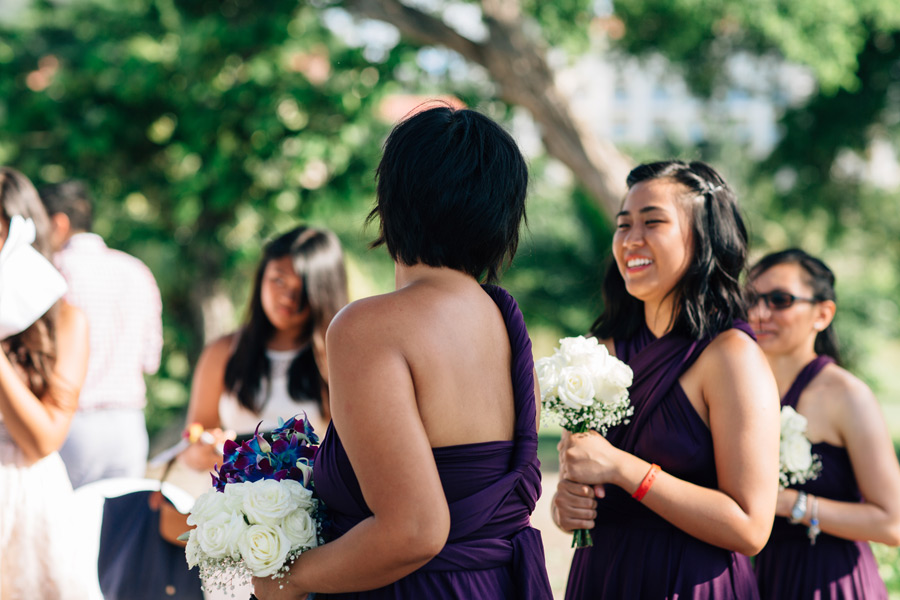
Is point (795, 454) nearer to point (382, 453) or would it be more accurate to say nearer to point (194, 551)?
point (382, 453)

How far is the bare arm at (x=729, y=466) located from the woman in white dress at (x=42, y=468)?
2.16m

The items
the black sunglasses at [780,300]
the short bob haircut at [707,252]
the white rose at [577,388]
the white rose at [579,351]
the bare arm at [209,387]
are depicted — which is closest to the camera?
the white rose at [577,388]

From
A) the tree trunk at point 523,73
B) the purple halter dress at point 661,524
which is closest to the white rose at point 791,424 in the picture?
the purple halter dress at point 661,524

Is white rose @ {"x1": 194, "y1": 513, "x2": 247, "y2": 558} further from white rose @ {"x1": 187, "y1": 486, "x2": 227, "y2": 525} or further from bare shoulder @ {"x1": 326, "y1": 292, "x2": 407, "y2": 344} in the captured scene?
bare shoulder @ {"x1": 326, "y1": 292, "x2": 407, "y2": 344}

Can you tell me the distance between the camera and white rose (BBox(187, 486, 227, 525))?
1985 mm

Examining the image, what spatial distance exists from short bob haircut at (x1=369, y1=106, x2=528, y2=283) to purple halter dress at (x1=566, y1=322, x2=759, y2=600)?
98 cm

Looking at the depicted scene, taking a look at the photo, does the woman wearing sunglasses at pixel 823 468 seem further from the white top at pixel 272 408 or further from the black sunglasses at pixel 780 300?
the white top at pixel 272 408

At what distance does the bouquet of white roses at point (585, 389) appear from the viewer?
249 cm

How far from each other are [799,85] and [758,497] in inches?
588

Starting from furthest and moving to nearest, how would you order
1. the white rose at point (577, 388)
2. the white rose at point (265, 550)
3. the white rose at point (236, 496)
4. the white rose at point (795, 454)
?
the white rose at point (795, 454), the white rose at point (577, 388), the white rose at point (236, 496), the white rose at point (265, 550)

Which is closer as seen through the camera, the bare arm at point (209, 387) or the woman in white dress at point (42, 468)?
the woman in white dress at point (42, 468)

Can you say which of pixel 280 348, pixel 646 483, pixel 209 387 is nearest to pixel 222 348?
pixel 209 387

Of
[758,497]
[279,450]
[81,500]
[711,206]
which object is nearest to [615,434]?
[758,497]

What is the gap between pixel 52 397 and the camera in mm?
3238
